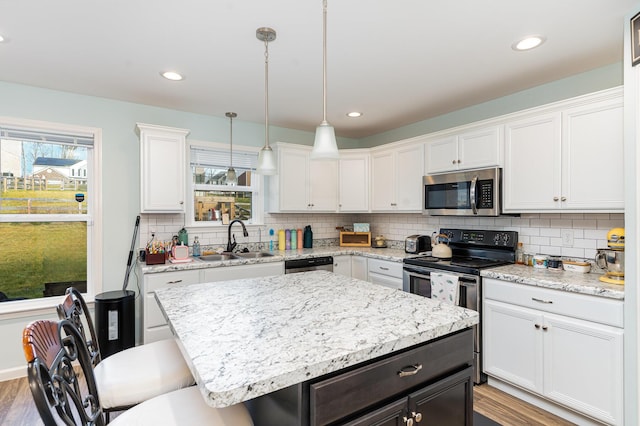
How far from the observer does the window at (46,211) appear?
305 centimetres

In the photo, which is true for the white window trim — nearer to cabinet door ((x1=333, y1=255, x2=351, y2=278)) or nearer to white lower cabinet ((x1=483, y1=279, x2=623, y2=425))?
cabinet door ((x1=333, y1=255, x2=351, y2=278))

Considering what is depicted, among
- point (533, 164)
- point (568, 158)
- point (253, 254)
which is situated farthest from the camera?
point (253, 254)

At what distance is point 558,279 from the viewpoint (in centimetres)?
236

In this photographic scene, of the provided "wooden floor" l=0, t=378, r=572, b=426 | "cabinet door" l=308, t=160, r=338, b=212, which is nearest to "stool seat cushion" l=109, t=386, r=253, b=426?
"wooden floor" l=0, t=378, r=572, b=426

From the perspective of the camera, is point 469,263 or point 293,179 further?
point 293,179

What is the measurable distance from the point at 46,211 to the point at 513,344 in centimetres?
428

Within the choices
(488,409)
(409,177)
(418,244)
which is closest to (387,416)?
(488,409)

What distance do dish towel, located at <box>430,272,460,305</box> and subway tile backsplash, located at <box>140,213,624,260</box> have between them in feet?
2.73

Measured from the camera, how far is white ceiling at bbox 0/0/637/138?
6.23 feet

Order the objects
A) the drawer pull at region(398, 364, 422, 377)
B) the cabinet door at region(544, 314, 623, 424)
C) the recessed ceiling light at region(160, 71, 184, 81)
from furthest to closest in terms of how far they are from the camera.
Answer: the recessed ceiling light at region(160, 71, 184, 81), the cabinet door at region(544, 314, 623, 424), the drawer pull at region(398, 364, 422, 377)

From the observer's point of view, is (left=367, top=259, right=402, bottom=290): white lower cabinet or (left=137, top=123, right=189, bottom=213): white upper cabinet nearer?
(left=137, top=123, right=189, bottom=213): white upper cabinet

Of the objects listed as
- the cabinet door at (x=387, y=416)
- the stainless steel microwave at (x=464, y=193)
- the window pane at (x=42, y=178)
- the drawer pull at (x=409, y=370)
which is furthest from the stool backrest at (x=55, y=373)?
the stainless steel microwave at (x=464, y=193)

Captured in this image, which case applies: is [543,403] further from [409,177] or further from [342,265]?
[409,177]

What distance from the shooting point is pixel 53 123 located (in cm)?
310
